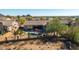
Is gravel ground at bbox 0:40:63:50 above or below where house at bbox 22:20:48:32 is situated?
below

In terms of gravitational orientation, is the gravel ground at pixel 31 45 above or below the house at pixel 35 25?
below

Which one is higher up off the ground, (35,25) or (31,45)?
(35,25)
